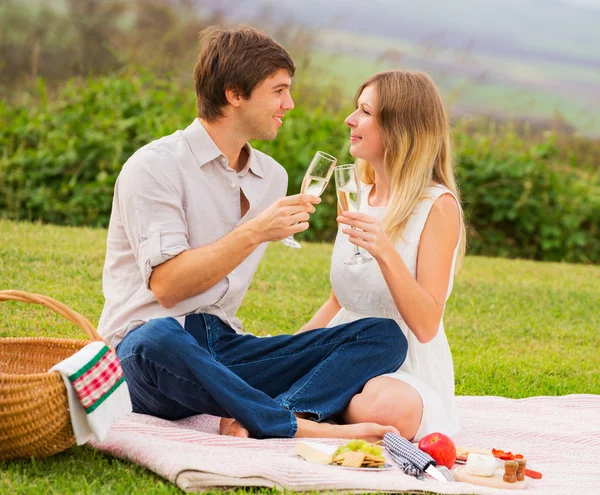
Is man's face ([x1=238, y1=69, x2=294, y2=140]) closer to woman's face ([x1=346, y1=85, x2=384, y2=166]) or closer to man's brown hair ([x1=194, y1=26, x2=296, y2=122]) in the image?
man's brown hair ([x1=194, y1=26, x2=296, y2=122])

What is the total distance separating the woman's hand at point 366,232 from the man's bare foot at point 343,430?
615 mm

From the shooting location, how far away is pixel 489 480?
9.34 ft

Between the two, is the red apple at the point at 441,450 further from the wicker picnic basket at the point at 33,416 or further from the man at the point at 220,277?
the wicker picnic basket at the point at 33,416

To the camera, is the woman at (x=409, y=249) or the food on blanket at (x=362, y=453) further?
the woman at (x=409, y=249)

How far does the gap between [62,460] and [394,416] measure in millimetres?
1187

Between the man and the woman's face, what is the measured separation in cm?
30

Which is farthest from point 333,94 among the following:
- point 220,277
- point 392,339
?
point 220,277

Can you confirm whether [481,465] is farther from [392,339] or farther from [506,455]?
[392,339]

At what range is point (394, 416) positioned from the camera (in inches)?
129

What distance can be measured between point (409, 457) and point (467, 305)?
337cm

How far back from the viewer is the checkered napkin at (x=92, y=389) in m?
2.63

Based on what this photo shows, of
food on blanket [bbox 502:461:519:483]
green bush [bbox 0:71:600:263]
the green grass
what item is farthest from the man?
green bush [bbox 0:71:600:263]

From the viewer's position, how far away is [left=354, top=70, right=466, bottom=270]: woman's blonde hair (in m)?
3.46

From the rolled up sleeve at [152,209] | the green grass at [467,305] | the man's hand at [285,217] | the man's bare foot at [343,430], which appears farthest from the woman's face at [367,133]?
the green grass at [467,305]
